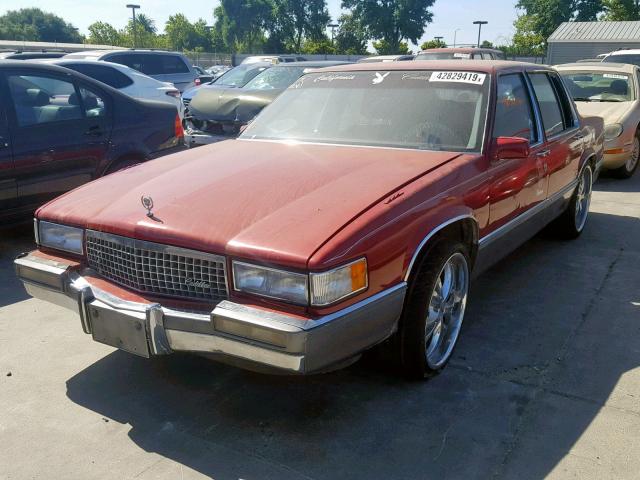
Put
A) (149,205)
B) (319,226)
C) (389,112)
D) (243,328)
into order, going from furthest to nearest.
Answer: (389,112)
(149,205)
(319,226)
(243,328)

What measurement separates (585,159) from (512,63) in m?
1.60

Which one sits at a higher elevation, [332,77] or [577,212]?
[332,77]

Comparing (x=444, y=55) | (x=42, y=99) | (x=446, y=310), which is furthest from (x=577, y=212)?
(x=444, y=55)

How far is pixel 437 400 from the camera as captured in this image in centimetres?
298

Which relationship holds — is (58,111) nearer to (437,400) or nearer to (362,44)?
(437,400)

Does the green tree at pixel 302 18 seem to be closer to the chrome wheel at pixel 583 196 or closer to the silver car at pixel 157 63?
the silver car at pixel 157 63

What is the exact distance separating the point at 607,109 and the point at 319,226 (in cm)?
729

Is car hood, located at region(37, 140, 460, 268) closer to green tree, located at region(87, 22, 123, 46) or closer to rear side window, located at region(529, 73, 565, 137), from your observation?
rear side window, located at region(529, 73, 565, 137)

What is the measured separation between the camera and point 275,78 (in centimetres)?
985

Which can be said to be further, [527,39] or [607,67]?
[527,39]

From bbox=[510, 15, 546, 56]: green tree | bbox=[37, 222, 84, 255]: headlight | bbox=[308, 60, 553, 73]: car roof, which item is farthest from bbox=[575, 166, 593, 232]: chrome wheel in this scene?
bbox=[510, 15, 546, 56]: green tree

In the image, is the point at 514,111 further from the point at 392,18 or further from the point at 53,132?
the point at 392,18

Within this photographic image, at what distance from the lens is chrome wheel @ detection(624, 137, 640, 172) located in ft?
27.8

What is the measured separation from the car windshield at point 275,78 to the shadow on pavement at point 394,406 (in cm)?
654
